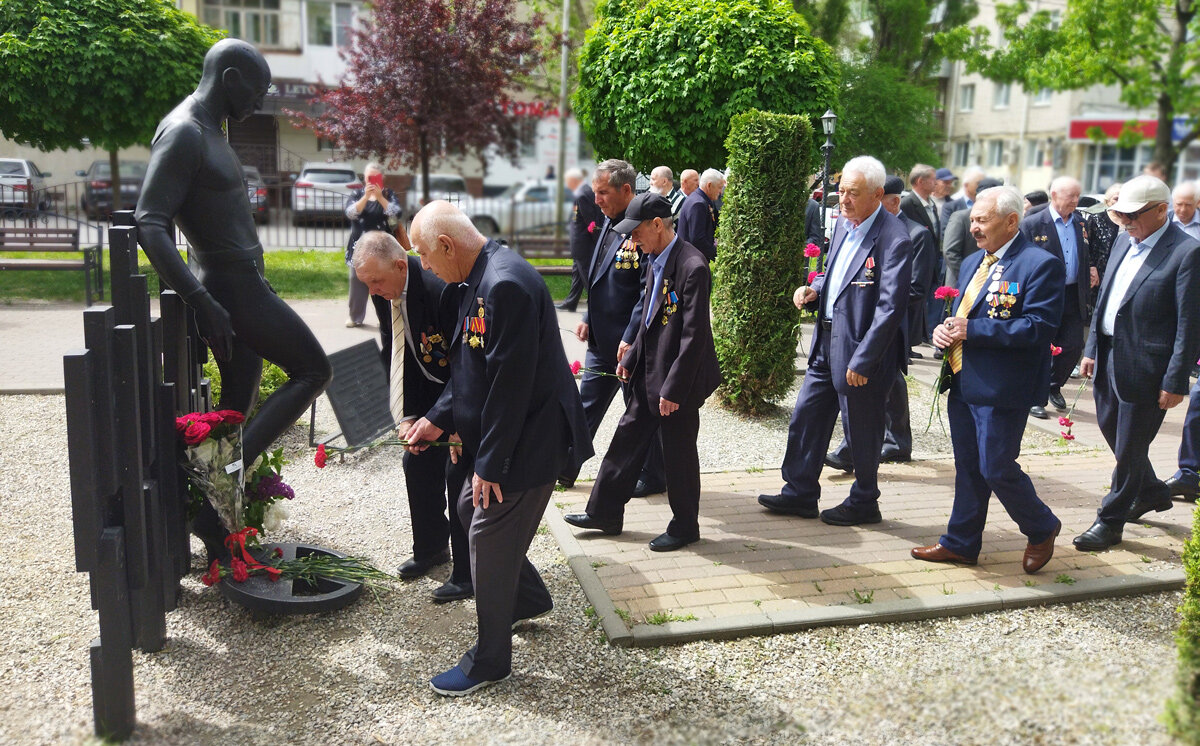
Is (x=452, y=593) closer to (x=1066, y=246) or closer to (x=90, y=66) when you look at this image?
(x=1066, y=246)

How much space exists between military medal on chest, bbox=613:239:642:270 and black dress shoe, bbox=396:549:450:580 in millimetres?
1909

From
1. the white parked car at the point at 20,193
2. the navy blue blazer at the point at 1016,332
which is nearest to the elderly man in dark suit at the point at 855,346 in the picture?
the navy blue blazer at the point at 1016,332

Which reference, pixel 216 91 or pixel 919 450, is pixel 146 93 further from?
pixel 919 450

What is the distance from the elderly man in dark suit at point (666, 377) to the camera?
510cm

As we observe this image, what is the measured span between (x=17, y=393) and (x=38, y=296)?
610cm

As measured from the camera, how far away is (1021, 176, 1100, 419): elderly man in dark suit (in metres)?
8.45

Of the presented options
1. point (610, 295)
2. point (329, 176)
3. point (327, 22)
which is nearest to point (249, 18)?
point (327, 22)

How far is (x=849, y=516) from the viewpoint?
575 centimetres

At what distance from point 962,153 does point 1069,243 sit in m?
43.1

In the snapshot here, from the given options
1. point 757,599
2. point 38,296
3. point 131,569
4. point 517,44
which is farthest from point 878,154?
point 131,569

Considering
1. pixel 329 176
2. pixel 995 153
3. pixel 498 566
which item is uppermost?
pixel 995 153

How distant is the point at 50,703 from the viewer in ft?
12.2

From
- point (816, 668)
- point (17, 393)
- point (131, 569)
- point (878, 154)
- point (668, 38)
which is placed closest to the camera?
→ point (131, 569)

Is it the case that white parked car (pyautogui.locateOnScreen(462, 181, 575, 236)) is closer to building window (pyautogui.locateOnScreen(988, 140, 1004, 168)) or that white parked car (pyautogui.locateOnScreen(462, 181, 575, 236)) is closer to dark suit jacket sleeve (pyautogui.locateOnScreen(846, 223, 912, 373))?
dark suit jacket sleeve (pyautogui.locateOnScreen(846, 223, 912, 373))
